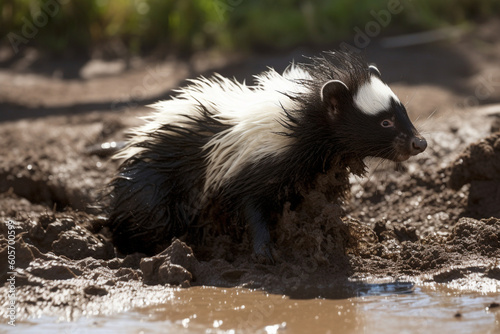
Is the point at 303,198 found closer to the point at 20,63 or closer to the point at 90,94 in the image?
the point at 90,94

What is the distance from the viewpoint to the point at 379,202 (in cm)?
689

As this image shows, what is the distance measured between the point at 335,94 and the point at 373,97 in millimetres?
275

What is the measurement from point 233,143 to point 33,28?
30.6ft

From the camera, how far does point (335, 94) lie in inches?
205

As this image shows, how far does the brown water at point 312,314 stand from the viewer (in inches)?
156

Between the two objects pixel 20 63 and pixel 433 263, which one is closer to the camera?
pixel 433 263

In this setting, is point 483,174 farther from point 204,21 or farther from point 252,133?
point 204,21

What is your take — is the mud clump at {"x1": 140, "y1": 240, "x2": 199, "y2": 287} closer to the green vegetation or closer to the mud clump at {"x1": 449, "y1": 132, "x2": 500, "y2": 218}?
the mud clump at {"x1": 449, "y1": 132, "x2": 500, "y2": 218}

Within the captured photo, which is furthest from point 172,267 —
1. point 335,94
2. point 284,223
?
point 335,94

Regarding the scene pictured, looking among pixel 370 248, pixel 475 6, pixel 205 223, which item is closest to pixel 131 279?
pixel 205 223

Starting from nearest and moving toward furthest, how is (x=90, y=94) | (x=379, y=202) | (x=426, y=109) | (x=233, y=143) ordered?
1. (x=233, y=143)
2. (x=379, y=202)
3. (x=426, y=109)
4. (x=90, y=94)

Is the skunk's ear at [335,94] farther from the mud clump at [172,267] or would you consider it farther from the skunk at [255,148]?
the mud clump at [172,267]

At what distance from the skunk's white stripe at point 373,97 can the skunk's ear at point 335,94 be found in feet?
0.28

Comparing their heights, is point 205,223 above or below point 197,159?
below
